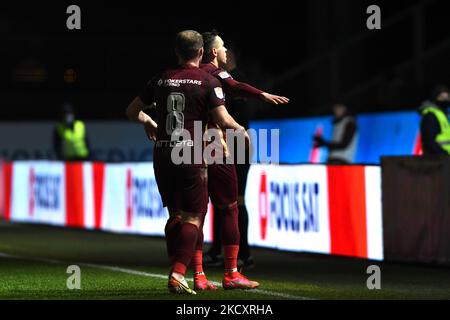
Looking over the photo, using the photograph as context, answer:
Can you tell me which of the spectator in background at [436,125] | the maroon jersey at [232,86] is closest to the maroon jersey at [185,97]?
the maroon jersey at [232,86]

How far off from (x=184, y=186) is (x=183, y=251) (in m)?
0.50

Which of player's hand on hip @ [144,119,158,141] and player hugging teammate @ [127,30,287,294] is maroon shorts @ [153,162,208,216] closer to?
player hugging teammate @ [127,30,287,294]

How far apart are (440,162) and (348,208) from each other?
154cm

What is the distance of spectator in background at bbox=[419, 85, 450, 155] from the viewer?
1738 centimetres

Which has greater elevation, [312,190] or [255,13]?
[255,13]

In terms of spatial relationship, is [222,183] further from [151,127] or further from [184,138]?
[184,138]

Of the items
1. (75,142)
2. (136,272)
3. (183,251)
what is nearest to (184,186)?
(183,251)

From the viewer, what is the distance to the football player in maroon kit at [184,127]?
10.9 m

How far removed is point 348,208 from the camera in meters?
15.3

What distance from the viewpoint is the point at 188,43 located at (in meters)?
10.9

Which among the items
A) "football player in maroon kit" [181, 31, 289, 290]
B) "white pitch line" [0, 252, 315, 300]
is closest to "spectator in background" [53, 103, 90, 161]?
"white pitch line" [0, 252, 315, 300]

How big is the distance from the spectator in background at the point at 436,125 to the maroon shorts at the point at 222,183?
599 cm
